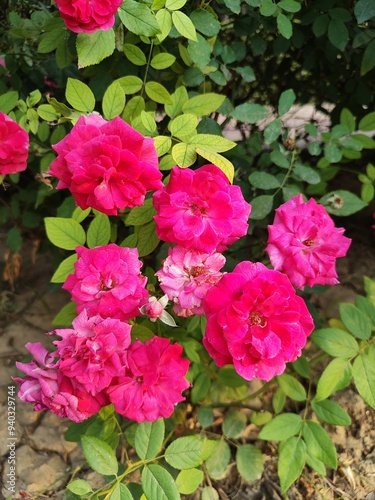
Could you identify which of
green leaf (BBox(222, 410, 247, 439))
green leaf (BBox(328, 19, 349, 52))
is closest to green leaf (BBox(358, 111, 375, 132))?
green leaf (BBox(328, 19, 349, 52))

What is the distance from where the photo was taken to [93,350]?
808 mm

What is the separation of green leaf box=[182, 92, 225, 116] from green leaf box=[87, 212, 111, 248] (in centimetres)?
30

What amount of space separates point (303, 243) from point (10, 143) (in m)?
0.66

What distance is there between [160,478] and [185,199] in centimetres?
47

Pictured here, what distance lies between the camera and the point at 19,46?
148cm

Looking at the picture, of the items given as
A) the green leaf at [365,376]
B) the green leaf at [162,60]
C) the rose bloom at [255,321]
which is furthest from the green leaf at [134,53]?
the green leaf at [365,376]

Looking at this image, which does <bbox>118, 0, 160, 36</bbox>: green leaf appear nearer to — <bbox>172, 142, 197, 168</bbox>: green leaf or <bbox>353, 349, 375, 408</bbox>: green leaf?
<bbox>172, 142, 197, 168</bbox>: green leaf

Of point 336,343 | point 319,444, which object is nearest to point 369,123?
point 336,343

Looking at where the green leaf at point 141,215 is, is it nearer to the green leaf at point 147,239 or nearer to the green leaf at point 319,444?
the green leaf at point 147,239

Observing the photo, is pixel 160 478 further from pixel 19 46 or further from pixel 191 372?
pixel 19 46

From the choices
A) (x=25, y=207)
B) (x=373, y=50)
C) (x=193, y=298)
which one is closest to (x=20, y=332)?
(x=25, y=207)

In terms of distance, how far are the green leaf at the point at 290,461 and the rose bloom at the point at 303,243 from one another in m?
0.37

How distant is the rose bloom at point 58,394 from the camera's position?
85cm

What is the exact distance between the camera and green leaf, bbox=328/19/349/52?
137cm
